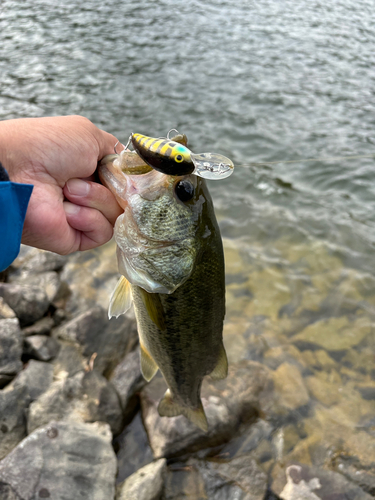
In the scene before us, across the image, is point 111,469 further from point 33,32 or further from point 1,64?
point 33,32

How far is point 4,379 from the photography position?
12.8 ft

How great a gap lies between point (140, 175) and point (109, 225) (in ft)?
→ 1.64

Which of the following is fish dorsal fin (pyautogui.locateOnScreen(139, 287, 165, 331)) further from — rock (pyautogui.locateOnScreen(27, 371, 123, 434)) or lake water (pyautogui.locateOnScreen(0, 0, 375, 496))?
lake water (pyautogui.locateOnScreen(0, 0, 375, 496))

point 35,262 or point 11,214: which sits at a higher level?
point 11,214

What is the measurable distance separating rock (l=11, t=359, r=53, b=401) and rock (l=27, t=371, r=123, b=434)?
98 mm

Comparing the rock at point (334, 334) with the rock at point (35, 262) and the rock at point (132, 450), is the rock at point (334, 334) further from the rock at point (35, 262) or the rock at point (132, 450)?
the rock at point (35, 262)

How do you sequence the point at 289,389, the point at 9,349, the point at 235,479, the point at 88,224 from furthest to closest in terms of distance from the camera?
the point at 289,389, the point at 9,349, the point at 235,479, the point at 88,224

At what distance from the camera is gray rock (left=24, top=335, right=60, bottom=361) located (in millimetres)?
4362

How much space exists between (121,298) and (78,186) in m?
0.79

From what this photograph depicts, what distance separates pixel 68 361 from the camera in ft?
14.3

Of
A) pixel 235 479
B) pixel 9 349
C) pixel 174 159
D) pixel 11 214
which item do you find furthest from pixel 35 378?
pixel 174 159

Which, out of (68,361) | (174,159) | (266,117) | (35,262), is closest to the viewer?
(174,159)

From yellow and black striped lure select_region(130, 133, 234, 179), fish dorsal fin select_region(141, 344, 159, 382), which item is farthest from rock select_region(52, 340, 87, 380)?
yellow and black striped lure select_region(130, 133, 234, 179)

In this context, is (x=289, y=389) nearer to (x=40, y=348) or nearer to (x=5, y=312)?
(x=40, y=348)
